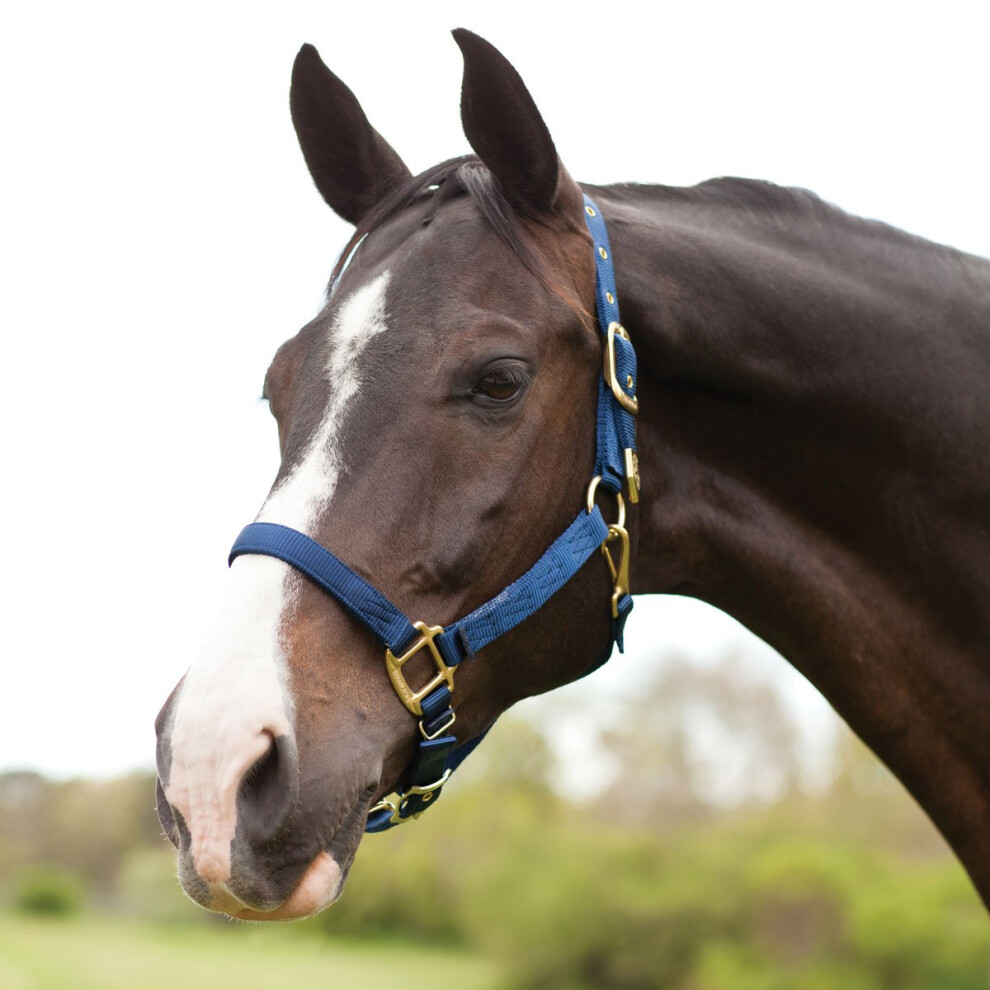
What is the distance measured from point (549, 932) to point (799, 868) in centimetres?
710

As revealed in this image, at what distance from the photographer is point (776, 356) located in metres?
3.12

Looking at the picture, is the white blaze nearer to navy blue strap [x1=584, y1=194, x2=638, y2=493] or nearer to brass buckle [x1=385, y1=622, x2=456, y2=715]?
brass buckle [x1=385, y1=622, x2=456, y2=715]

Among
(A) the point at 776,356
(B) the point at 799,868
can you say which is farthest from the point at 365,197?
(B) the point at 799,868

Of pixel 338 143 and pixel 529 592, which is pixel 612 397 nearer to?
pixel 529 592

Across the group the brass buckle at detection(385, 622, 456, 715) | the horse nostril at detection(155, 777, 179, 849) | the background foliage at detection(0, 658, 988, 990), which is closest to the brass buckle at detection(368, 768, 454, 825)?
the brass buckle at detection(385, 622, 456, 715)

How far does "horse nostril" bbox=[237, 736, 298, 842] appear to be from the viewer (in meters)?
2.08

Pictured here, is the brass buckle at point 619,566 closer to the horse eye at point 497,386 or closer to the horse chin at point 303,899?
the horse eye at point 497,386

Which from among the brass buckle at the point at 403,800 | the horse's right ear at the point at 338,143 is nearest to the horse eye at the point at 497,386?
the brass buckle at the point at 403,800

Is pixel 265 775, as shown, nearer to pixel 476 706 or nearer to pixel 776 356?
pixel 476 706

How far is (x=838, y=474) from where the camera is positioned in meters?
3.12

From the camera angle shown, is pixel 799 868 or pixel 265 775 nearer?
pixel 265 775

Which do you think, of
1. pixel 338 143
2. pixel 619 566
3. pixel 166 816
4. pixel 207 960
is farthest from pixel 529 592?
pixel 207 960

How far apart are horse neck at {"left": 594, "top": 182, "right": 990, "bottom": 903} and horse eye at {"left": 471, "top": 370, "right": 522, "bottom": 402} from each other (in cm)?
55

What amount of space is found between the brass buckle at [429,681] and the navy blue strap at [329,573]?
0.03 meters
